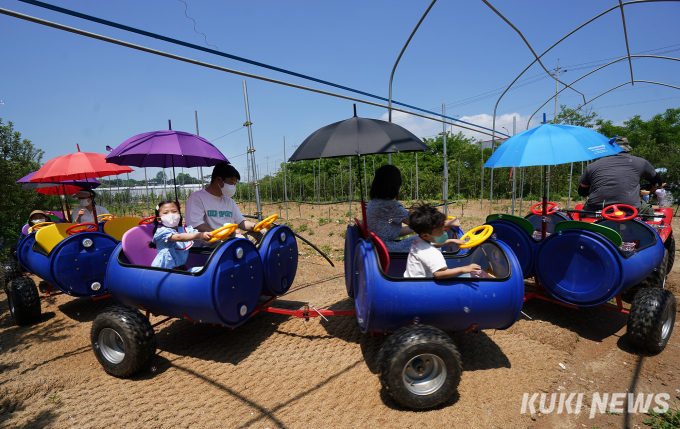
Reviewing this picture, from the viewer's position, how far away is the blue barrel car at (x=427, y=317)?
245cm

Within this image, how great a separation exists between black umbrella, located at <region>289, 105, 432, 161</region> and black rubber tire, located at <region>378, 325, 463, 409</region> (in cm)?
154

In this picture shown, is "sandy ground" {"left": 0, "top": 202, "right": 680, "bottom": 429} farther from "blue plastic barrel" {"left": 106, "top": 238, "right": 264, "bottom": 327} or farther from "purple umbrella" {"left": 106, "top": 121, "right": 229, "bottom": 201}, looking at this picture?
"purple umbrella" {"left": 106, "top": 121, "right": 229, "bottom": 201}

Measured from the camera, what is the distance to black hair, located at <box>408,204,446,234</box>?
2.67 m

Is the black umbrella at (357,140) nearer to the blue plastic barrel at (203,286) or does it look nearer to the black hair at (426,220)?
the black hair at (426,220)

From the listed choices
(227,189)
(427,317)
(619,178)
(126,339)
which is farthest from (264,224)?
(619,178)

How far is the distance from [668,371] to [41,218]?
852cm

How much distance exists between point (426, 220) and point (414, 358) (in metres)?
1.01

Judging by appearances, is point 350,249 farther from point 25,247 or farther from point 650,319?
point 25,247

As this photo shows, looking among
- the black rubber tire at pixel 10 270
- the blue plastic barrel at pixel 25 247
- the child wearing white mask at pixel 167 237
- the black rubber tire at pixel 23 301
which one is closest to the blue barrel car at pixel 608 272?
the child wearing white mask at pixel 167 237

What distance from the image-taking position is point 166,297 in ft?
10.1

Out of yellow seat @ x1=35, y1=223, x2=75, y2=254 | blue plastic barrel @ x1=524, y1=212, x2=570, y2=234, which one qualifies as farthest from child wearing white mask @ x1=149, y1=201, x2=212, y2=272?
blue plastic barrel @ x1=524, y1=212, x2=570, y2=234

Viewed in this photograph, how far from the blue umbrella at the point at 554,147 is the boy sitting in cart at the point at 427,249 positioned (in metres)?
1.11

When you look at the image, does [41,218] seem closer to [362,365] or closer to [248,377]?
[248,377]

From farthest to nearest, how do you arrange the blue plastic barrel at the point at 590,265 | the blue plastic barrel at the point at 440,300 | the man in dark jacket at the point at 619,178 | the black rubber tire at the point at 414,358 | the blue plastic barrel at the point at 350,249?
1. the man in dark jacket at the point at 619,178
2. the blue plastic barrel at the point at 350,249
3. the blue plastic barrel at the point at 590,265
4. the blue plastic barrel at the point at 440,300
5. the black rubber tire at the point at 414,358
